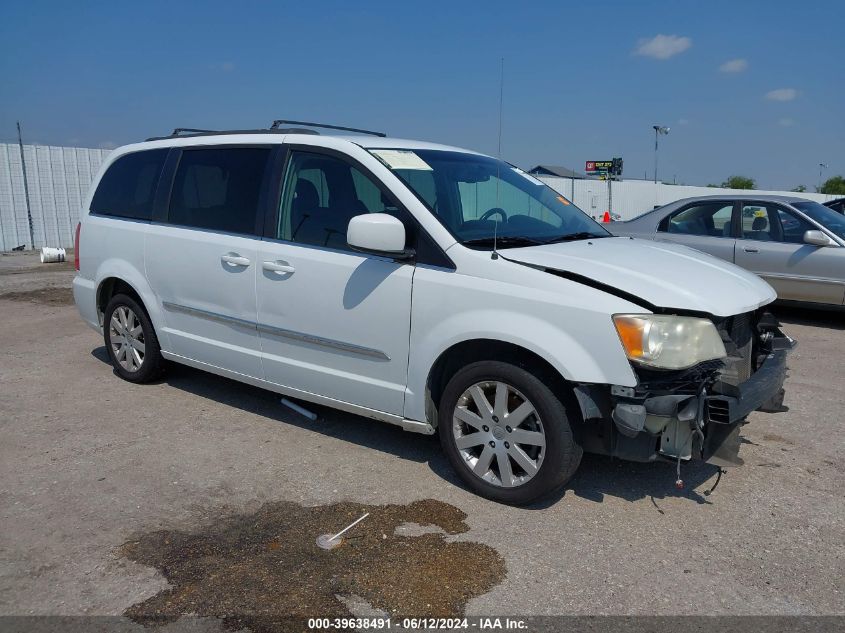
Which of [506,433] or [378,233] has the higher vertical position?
[378,233]

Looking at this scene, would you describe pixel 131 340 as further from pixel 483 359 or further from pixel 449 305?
pixel 483 359

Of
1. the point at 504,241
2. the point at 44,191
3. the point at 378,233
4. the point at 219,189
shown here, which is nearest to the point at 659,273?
the point at 504,241

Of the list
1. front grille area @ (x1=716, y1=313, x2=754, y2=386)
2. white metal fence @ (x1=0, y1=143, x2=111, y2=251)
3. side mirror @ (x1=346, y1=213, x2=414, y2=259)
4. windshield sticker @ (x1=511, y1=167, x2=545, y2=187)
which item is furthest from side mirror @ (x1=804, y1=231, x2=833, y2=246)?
white metal fence @ (x1=0, y1=143, x2=111, y2=251)

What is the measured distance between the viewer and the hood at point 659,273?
3.55 meters

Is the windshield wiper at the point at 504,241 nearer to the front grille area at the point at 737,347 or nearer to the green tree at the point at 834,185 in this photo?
the front grille area at the point at 737,347

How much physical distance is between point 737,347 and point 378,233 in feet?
6.58

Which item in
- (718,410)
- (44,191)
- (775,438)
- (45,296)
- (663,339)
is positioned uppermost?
(44,191)

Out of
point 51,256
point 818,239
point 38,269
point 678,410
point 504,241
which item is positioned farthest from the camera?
point 51,256

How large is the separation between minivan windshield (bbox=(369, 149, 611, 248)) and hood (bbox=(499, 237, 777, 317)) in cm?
23

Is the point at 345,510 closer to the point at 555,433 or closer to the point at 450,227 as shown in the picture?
the point at 555,433

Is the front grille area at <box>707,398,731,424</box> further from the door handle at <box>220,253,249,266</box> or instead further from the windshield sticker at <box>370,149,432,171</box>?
the door handle at <box>220,253,249,266</box>

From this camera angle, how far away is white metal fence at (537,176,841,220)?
23.4 meters

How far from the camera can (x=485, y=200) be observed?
457 cm

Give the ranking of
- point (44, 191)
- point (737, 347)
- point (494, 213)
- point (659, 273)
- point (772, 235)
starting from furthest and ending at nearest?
point (44, 191)
point (772, 235)
point (494, 213)
point (737, 347)
point (659, 273)
